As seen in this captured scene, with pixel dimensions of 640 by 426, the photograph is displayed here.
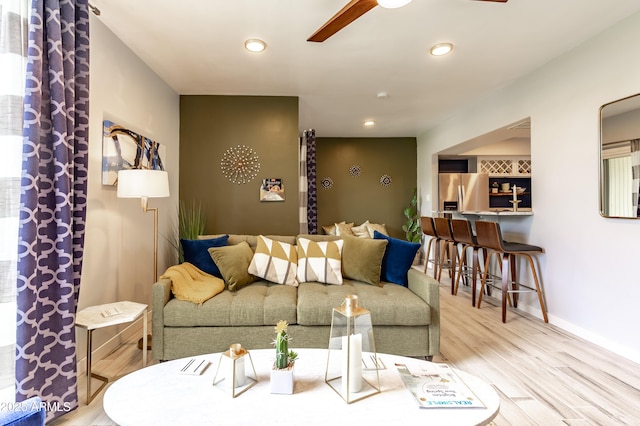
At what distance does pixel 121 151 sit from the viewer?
2.77 m

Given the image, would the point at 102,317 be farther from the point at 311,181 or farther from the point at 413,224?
the point at 413,224

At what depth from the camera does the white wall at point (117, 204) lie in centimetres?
245

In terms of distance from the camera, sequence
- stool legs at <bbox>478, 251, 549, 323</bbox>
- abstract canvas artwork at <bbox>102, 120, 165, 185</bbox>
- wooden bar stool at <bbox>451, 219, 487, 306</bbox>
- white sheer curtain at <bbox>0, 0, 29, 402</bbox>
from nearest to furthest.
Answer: white sheer curtain at <bbox>0, 0, 29, 402</bbox> < abstract canvas artwork at <bbox>102, 120, 165, 185</bbox> < stool legs at <bbox>478, 251, 549, 323</bbox> < wooden bar stool at <bbox>451, 219, 487, 306</bbox>

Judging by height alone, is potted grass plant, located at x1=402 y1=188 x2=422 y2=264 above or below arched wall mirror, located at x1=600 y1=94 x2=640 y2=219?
below

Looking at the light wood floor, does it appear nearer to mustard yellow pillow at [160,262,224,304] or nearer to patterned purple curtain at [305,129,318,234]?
mustard yellow pillow at [160,262,224,304]

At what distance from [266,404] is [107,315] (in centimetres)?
142

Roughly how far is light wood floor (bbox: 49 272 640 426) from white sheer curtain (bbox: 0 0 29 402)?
0.48 metres

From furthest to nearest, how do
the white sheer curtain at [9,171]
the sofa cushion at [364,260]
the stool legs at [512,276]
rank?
the stool legs at [512,276], the sofa cushion at [364,260], the white sheer curtain at [9,171]

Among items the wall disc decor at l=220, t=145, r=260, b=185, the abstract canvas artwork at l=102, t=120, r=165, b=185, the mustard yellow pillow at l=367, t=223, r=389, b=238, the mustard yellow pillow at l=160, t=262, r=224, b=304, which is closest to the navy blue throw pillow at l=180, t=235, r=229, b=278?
the mustard yellow pillow at l=160, t=262, r=224, b=304

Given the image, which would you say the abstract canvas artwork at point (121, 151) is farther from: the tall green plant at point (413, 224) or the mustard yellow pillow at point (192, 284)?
the tall green plant at point (413, 224)

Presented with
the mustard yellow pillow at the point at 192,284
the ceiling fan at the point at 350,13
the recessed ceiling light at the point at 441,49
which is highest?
the recessed ceiling light at the point at 441,49

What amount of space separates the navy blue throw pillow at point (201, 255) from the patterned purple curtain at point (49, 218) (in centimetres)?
99

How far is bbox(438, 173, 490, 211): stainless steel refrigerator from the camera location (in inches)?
263

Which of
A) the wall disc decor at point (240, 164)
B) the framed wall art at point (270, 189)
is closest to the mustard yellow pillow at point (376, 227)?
the framed wall art at point (270, 189)
